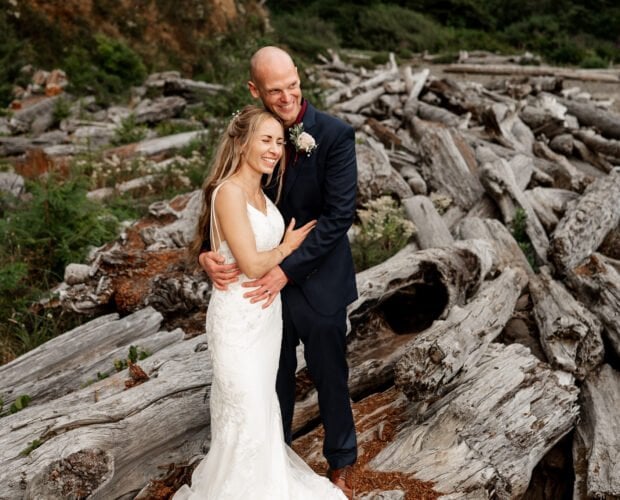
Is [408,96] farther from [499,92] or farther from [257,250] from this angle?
[257,250]

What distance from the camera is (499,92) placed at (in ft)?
48.5

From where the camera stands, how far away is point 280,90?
3254 mm

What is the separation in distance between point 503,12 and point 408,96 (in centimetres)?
1921

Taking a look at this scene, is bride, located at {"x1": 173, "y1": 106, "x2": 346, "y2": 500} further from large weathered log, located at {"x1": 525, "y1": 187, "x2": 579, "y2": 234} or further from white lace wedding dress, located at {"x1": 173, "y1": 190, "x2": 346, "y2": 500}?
large weathered log, located at {"x1": 525, "y1": 187, "x2": 579, "y2": 234}

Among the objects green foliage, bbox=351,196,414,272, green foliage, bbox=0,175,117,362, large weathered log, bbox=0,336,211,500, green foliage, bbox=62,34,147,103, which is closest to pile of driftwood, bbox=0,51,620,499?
large weathered log, bbox=0,336,211,500

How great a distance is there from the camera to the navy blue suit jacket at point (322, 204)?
3422mm

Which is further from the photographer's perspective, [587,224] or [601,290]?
[587,224]

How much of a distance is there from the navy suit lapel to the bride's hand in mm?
231

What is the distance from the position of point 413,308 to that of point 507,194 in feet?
8.79

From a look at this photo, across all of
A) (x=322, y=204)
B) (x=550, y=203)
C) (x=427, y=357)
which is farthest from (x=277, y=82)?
(x=550, y=203)

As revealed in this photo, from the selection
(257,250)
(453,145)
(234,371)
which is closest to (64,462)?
(234,371)

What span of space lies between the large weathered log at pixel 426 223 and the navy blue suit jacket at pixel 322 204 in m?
3.29

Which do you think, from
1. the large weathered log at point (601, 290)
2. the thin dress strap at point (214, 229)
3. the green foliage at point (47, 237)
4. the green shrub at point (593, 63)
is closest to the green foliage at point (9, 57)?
the green foliage at point (47, 237)

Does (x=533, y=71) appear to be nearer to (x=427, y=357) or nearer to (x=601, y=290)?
(x=601, y=290)
